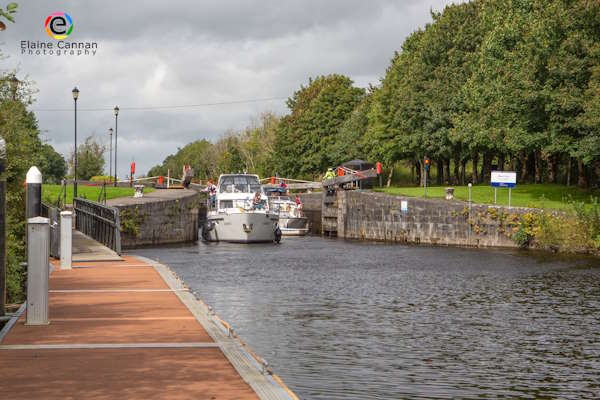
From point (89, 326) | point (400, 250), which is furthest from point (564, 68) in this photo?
point (89, 326)

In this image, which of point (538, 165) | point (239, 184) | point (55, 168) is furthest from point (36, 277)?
point (55, 168)

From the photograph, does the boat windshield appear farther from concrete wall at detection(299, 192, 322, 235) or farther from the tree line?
concrete wall at detection(299, 192, 322, 235)

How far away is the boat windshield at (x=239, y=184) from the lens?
55991 millimetres

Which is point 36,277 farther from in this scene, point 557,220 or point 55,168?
point 55,168

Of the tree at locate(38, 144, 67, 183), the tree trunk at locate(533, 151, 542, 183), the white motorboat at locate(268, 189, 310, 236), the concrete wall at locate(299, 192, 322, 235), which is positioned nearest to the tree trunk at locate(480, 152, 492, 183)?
the tree trunk at locate(533, 151, 542, 183)

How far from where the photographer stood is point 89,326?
13195 mm

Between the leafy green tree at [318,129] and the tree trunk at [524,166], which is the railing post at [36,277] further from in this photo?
the leafy green tree at [318,129]

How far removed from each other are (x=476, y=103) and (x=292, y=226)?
55.7 ft

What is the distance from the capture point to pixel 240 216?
5278 centimetres

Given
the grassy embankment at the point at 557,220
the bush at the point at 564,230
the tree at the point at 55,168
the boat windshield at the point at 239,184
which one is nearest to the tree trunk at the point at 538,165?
the grassy embankment at the point at 557,220

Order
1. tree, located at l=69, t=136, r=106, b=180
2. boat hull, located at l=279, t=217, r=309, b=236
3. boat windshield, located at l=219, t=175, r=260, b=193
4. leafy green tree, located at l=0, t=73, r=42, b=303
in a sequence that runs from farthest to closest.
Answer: tree, located at l=69, t=136, r=106, b=180 < boat hull, located at l=279, t=217, r=309, b=236 < boat windshield, located at l=219, t=175, r=260, b=193 < leafy green tree, located at l=0, t=73, r=42, b=303

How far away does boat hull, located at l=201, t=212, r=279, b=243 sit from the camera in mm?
52750

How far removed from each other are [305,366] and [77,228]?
82.1ft

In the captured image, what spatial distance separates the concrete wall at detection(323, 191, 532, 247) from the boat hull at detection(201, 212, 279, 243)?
774 centimetres
